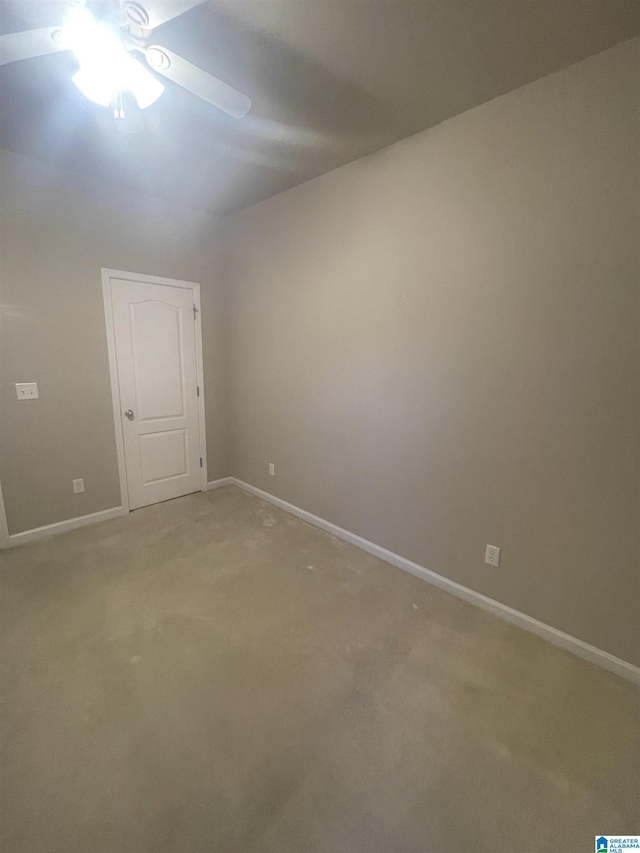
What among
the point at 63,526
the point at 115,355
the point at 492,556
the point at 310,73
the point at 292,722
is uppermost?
the point at 310,73

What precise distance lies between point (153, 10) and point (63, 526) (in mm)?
3120

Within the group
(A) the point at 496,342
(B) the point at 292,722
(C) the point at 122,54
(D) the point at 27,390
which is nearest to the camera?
(C) the point at 122,54

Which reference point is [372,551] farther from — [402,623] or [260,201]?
[260,201]

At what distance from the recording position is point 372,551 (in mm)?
2645

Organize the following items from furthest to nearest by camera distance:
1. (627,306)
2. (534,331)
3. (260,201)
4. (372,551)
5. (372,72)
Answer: (260,201) < (372,551) < (534,331) < (372,72) < (627,306)

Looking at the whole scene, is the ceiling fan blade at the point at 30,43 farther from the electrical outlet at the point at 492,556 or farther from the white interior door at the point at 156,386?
the electrical outlet at the point at 492,556

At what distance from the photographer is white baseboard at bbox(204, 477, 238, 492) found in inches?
149

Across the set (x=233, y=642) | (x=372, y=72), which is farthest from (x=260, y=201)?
(x=233, y=642)

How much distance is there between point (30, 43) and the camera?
122 centimetres

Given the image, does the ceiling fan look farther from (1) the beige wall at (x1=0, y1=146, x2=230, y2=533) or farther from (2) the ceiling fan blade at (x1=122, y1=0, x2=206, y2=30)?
(1) the beige wall at (x1=0, y1=146, x2=230, y2=533)

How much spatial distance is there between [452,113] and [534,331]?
4.00 feet

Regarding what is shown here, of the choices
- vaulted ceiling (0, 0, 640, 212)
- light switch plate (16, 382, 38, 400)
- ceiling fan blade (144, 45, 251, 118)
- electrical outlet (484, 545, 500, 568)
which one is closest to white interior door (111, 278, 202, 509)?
light switch plate (16, 382, 38, 400)

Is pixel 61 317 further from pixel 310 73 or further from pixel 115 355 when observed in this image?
pixel 310 73

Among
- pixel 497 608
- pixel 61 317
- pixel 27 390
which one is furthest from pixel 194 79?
pixel 497 608
